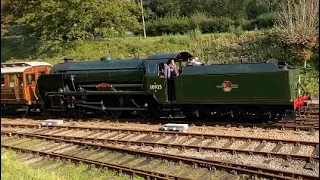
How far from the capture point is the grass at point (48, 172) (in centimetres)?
717

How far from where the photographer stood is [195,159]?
8.75 m

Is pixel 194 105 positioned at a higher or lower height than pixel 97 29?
lower

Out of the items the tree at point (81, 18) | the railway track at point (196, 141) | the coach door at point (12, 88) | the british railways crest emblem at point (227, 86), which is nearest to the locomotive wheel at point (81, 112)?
the railway track at point (196, 141)

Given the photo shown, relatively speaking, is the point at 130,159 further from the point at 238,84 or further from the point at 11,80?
the point at 11,80

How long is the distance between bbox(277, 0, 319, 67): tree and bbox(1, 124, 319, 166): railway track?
10821 millimetres

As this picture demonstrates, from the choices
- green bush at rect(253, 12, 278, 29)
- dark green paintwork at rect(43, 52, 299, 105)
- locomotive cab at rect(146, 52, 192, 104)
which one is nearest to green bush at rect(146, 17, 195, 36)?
green bush at rect(253, 12, 278, 29)

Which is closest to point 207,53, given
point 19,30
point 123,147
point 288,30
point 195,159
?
point 288,30

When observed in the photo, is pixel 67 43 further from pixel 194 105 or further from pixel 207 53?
pixel 194 105

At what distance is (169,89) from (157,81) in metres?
0.47

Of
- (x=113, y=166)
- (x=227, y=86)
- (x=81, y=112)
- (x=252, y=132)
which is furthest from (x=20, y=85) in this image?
(x=252, y=132)

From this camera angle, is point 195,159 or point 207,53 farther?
point 207,53

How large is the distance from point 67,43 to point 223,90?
1921cm

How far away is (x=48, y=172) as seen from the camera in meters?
8.57

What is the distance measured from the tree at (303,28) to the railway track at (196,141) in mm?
10821
